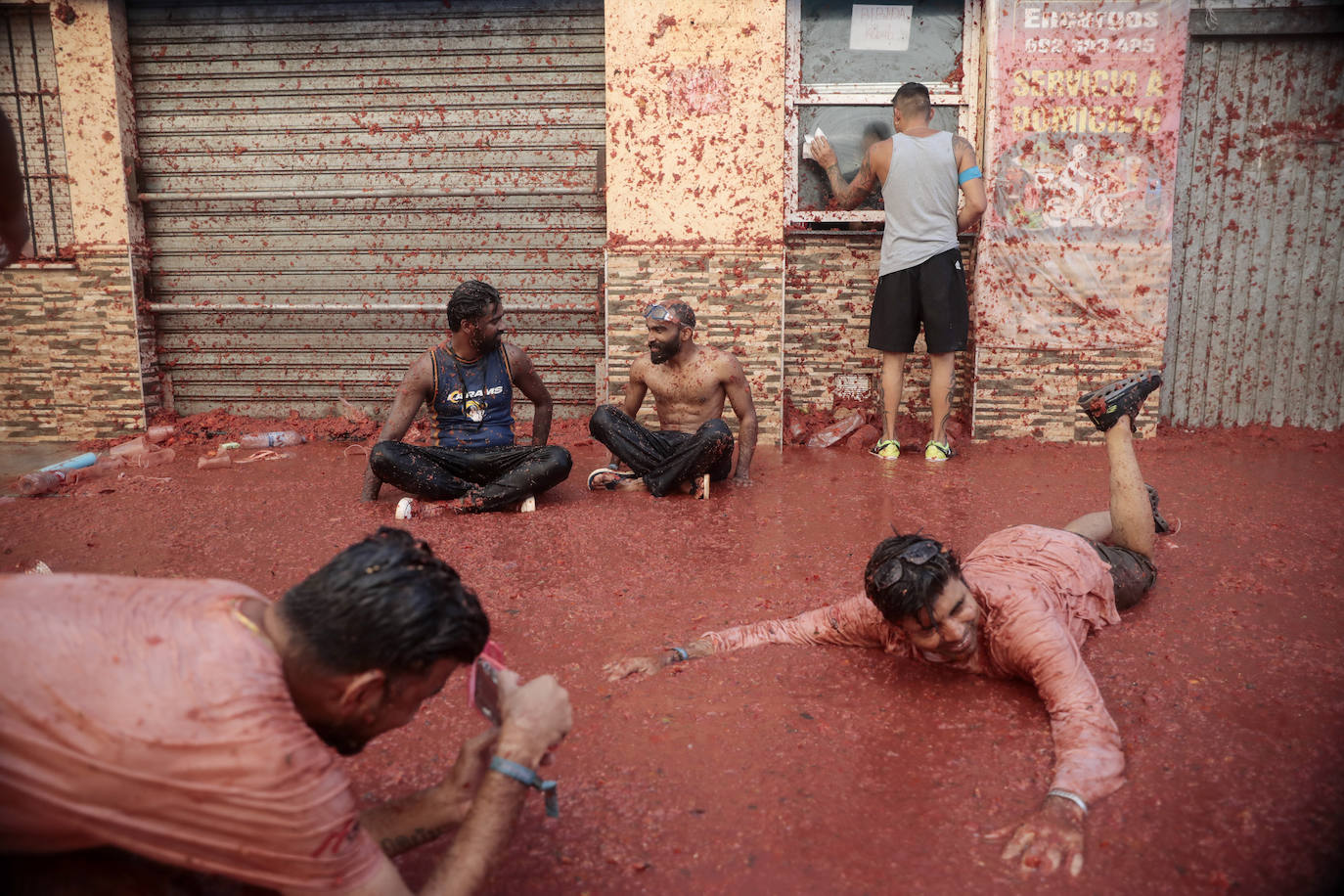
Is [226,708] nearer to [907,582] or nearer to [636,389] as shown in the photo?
[907,582]

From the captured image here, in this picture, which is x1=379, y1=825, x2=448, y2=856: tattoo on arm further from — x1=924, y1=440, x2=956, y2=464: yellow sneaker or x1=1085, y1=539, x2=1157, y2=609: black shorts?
x1=924, y1=440, x2=956, y2=464: yellow sneaker

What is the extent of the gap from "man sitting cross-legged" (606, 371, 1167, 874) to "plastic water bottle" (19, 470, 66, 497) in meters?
4.64

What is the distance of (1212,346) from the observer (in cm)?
754

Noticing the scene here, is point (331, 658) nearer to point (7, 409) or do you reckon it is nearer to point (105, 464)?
point (105, 464)

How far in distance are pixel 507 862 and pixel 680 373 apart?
4.07 meters

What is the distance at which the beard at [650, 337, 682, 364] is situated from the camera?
5.96 m

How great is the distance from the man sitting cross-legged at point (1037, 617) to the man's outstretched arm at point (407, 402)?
281cm

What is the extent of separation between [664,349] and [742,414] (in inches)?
25.2

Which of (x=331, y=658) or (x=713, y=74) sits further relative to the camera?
(x=713, y=74)

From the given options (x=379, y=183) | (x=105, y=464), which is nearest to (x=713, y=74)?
(x=379, y=183)

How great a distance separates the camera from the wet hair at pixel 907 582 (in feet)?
9.45

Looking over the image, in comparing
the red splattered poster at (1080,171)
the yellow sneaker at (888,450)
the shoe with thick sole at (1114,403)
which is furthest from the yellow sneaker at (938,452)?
the shoe with thick sole at (1114,403)

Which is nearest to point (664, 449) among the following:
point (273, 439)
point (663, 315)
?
point (663, 315)

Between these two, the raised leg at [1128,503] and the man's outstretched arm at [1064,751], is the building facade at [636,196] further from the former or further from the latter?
the man's outstretched arm at [1064,751]
